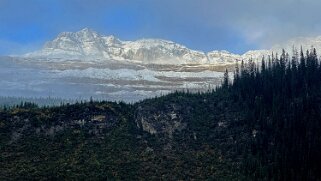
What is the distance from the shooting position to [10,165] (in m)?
188

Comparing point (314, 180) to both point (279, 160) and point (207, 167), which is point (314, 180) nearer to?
point (279, 160)

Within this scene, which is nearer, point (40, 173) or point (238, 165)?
point (40, 173)

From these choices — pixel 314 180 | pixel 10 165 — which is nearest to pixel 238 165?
pixel 314 180

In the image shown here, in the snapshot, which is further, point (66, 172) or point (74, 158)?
point (74, 158)

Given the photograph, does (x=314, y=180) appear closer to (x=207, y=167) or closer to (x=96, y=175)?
(x=207, y=167)

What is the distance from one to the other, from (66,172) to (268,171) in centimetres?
6712

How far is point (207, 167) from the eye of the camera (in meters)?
196

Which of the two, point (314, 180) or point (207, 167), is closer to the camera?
point (314, 180)

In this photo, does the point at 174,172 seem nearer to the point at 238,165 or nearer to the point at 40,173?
the point at 238,165

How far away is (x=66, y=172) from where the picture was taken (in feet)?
610

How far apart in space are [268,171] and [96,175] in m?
57.2

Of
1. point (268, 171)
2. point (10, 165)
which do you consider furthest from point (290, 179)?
point (10, 165)

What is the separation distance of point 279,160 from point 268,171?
6.82 metres

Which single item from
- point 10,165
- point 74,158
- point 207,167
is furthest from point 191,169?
point 10,165
